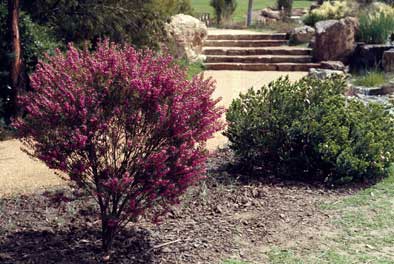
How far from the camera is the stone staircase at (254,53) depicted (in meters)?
15.6

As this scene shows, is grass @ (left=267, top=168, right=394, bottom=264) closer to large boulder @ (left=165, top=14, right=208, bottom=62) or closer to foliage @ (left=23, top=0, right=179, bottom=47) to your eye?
foliage @ (left=23, top=0, right=179, bottom=47)

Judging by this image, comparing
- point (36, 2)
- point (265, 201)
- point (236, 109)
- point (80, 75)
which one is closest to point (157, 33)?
point (36, 2)

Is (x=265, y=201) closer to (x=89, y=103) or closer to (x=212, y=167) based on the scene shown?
(x=212, y=167)

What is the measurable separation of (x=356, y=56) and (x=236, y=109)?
9.53 meters

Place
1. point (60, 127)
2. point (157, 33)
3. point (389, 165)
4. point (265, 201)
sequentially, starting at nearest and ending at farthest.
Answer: point (60, 127), point (265, 201), point (389, 165), point (157, 33)

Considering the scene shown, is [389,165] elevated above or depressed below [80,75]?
below

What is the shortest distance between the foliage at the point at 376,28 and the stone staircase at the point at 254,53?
138 centimetres

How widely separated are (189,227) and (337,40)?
37.8 ft

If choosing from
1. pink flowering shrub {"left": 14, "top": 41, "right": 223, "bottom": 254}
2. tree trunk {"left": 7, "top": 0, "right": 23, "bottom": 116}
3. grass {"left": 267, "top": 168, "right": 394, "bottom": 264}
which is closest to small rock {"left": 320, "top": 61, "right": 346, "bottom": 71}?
tree trunk {"left": 7, "top": 0, "right": 23, "bottom": 116}

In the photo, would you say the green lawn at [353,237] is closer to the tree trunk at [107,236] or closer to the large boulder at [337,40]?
the tree trunk at [107,236]

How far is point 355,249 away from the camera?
4.57 metres

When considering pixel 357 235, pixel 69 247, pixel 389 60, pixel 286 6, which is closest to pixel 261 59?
pixel 389 60

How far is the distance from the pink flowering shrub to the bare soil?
367mm

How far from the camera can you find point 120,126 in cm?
414
